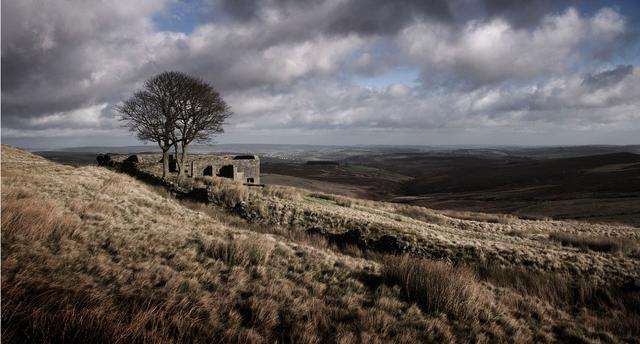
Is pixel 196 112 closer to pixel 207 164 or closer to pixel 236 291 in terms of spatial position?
pixel 207 164

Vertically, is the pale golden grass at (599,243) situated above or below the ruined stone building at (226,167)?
below

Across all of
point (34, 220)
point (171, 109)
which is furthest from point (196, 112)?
point (34, 220)

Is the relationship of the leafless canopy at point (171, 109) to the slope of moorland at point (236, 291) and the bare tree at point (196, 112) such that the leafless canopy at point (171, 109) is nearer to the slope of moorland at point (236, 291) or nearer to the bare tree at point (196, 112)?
the bare tree at point (196, 112)

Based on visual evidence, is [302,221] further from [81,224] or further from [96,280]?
[96,280]

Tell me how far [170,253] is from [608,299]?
11532 mm

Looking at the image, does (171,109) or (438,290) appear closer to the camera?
(438,290)

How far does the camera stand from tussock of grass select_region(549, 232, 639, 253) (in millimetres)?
16672

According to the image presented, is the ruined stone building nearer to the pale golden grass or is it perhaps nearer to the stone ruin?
the stone ruin

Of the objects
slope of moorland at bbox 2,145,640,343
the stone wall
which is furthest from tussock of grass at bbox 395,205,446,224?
the stone wall

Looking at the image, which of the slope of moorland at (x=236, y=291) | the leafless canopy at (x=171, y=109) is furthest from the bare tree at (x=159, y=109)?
the slope of moorland at (x=236, y=291)

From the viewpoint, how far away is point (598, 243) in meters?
18.1

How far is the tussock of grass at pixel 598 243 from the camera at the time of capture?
54.7 feet

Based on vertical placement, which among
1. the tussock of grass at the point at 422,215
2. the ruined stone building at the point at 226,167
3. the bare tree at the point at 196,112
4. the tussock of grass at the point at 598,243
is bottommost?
the tussock of grass at the point at 422,215

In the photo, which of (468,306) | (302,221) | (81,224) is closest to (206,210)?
(302,221)
